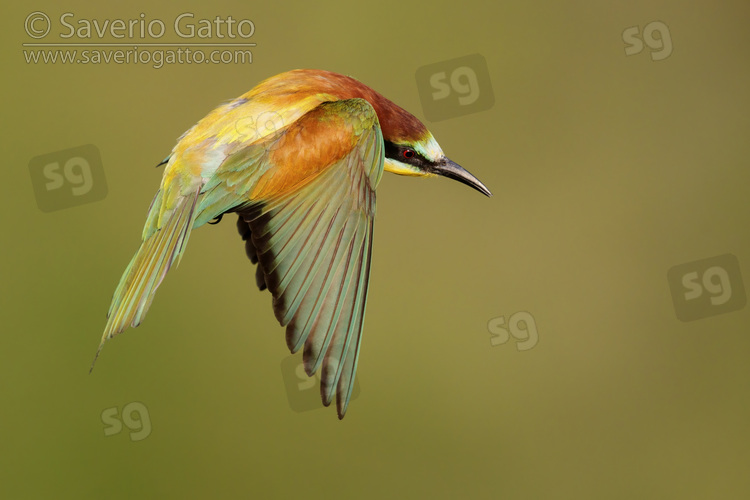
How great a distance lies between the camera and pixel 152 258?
2.24 feet

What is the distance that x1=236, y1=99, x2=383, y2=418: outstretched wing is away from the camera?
558mm

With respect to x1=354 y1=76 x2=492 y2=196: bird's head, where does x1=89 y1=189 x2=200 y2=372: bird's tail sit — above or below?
below

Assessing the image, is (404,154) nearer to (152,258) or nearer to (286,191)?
(286,191)

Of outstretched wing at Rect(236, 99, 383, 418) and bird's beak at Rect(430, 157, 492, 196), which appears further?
bird's beak at Rect(430, 157, 492, 196)

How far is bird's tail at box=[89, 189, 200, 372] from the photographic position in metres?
0.62

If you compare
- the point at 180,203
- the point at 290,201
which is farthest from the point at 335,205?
the point at 180,203

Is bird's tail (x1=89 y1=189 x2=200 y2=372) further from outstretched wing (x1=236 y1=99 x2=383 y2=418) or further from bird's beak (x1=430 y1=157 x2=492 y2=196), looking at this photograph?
bird's beak (x1=430 y1=157 x2=492 y2=196)

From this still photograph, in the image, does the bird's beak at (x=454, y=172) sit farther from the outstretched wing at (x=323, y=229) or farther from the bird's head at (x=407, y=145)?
the outstretched wing at (x=323, y=229)

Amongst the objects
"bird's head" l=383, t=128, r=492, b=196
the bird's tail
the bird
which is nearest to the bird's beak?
"bird's head" l=383, t=128, r=492, b=196

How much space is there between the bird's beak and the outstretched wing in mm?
128

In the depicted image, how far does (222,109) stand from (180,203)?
12cm

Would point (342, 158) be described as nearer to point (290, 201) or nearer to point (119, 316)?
point (290, 201)

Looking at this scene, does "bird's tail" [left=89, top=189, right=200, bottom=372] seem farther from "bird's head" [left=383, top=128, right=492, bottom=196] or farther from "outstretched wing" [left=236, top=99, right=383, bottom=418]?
A: "bird's head" [left=383, top=128, right=492, bottom=196]

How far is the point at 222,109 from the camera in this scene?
75cm
